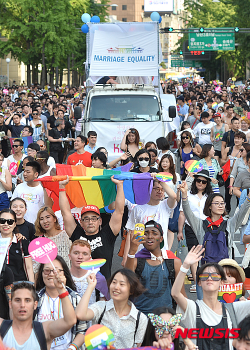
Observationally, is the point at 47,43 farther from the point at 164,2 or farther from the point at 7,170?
the point at 164,2

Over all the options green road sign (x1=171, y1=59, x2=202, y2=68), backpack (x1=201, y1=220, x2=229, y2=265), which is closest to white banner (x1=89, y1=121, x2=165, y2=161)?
backpack (x1=201, y1=220, x2=229, y2=265)

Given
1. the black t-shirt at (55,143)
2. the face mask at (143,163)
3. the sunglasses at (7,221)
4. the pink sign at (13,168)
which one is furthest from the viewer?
the black t-shirt at (55,143)

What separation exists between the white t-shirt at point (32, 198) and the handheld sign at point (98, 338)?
161 inches

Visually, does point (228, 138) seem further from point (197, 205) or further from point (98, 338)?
point (98, 338)

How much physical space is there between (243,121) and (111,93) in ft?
10.4

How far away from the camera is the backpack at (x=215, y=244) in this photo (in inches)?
251

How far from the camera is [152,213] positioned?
23.4ft

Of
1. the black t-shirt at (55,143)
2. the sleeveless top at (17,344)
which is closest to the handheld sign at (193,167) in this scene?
the sleeveless top at (17,344)

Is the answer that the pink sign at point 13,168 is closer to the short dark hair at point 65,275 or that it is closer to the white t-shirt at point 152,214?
the white t-shirt at point 152,214

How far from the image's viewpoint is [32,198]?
7.88 m

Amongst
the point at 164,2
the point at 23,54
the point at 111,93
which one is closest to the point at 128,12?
the point at 164,2

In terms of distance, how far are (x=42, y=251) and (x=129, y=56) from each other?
1120 centimetres

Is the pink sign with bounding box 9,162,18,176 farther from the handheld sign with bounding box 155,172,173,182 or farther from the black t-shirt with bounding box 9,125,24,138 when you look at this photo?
the black t-shirt with bounding box 9,125,24,138

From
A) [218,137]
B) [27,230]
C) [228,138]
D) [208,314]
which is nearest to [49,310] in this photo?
[208,314]
